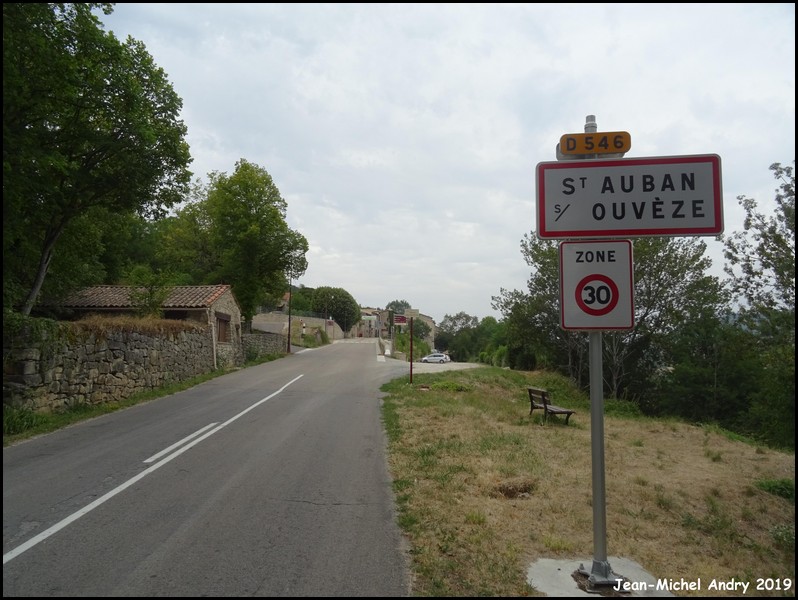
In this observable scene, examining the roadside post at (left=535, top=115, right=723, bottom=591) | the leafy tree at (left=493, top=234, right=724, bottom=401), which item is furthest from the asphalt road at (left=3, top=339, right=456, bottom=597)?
the leafy tree at (left=493, top=234, right=724, bottom=401)

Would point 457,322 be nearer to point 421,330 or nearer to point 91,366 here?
point 421,330

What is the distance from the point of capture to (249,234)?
3838 centimetres

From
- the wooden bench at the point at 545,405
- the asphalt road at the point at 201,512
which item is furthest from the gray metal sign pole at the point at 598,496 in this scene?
the wooden bench at the point at 545,405

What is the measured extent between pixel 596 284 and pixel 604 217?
54cm

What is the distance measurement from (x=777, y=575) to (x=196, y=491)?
5.71m

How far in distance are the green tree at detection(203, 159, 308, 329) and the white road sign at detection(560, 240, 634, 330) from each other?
3628 cm

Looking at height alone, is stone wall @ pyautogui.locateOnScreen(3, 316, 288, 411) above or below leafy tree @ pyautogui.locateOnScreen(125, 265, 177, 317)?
below

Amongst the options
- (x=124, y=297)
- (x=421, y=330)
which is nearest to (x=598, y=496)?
(x=124, y=297)

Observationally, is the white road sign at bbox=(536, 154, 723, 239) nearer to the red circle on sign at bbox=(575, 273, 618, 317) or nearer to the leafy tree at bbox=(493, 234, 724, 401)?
the red circle on sign at bbox=(575, 273, 618, 317)

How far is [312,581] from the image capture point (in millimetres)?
3938

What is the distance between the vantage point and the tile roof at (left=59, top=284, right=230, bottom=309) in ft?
85.6

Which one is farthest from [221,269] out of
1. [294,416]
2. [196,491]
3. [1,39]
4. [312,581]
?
[312,581]

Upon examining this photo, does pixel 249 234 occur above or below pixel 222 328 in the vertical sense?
above

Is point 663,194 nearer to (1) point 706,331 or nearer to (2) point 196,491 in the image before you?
(2) point 196,491
